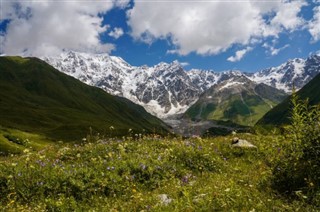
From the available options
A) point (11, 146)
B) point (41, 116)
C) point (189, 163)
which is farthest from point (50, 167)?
point (41, 116)

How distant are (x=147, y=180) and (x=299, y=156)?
522 centimetres

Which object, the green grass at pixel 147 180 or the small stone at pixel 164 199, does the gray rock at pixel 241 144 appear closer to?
the green grass at pixel 147 180

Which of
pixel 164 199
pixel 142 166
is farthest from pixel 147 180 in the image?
pixel 164 199

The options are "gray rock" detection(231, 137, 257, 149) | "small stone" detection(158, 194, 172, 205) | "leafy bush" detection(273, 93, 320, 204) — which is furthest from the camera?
"gray rock" detection(231, 137, 257, 149)

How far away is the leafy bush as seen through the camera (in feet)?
31.4

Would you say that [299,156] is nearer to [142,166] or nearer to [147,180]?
[147,180]

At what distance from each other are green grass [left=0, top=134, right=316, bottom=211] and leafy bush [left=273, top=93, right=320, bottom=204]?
390mm

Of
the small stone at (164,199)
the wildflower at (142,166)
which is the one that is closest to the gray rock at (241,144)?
the wildflower at (142,166)

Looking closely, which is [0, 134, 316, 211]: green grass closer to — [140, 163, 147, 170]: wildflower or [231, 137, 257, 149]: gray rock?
[140, 163, 147, 170]: wildflower

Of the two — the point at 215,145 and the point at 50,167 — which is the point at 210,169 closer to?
the point at 215,145

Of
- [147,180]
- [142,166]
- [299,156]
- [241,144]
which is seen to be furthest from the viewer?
[241,144]

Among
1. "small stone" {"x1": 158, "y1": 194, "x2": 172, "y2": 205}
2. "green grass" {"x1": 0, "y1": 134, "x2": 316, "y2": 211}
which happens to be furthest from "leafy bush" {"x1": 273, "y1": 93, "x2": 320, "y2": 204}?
"small stone" {"x1": 158, "y1": 194, "x2": 172, "y2": 205}

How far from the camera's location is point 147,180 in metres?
13.2

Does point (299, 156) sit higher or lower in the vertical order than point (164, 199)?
higher
